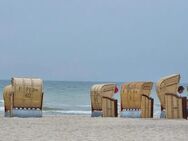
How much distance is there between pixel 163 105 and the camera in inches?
810

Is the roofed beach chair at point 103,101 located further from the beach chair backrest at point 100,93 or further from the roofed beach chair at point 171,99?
the roofed beach chair at point 171,99

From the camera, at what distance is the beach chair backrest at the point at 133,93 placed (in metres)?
21.8

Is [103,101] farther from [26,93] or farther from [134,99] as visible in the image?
[26,93]

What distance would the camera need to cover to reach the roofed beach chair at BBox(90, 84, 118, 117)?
22.0 metres

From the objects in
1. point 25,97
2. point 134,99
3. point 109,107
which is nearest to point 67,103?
point 109,107

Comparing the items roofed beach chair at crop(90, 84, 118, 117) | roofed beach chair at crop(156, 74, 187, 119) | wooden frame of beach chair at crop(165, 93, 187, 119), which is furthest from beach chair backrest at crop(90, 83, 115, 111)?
wooden frame of beach chair at crop(165, 93, 187, 119)

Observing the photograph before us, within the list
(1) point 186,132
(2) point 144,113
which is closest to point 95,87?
(2) point 144,113

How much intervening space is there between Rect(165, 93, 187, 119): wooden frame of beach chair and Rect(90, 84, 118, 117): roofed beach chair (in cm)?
302

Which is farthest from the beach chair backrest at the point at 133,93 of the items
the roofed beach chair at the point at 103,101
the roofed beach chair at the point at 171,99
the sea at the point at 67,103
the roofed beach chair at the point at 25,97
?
the sea at the point at 67,103

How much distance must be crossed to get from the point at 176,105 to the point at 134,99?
282 cm

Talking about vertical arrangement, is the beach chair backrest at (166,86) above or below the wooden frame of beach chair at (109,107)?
above

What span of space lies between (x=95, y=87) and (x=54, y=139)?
42.6 feet

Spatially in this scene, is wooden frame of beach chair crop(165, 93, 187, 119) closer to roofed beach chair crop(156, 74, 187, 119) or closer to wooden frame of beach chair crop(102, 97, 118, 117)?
roofed beach chair crop(156, 74, 187, 119)

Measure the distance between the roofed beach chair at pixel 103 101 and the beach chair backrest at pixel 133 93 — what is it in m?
Answer: 0.66
